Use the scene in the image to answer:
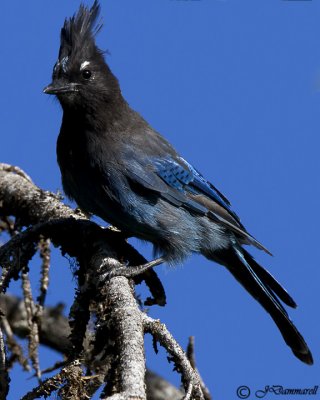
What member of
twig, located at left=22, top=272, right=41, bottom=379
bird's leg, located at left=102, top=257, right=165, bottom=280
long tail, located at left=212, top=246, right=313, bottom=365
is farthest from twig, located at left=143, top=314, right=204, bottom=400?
long tail, located at left=212, top=246, right=313, bottom=365

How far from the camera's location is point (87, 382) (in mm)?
3084

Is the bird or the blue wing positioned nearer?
the bird

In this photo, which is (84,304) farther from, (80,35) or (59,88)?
(80,35)

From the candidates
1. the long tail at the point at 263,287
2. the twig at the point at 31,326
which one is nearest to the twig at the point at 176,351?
the twig at the point at 31,326

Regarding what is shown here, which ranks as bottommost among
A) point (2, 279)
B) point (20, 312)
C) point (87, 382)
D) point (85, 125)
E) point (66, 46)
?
point (87, 382)

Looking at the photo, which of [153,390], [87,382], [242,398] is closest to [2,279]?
[87,382]

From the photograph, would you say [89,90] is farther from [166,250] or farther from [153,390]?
[153,390]

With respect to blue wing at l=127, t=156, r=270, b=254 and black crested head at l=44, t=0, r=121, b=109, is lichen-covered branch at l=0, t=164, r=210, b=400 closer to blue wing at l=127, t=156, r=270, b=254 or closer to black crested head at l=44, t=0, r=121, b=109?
blue wing at l=127, t=156, r=270, b=254

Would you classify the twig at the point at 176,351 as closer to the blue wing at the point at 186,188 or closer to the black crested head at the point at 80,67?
the blue wing at the point at 186,188

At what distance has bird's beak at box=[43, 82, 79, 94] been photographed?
4988mm

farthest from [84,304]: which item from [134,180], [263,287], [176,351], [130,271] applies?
[263,287]

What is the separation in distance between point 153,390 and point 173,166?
155 cm

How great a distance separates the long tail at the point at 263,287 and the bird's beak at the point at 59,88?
1.50 meters

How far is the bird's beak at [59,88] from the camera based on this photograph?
499cm
